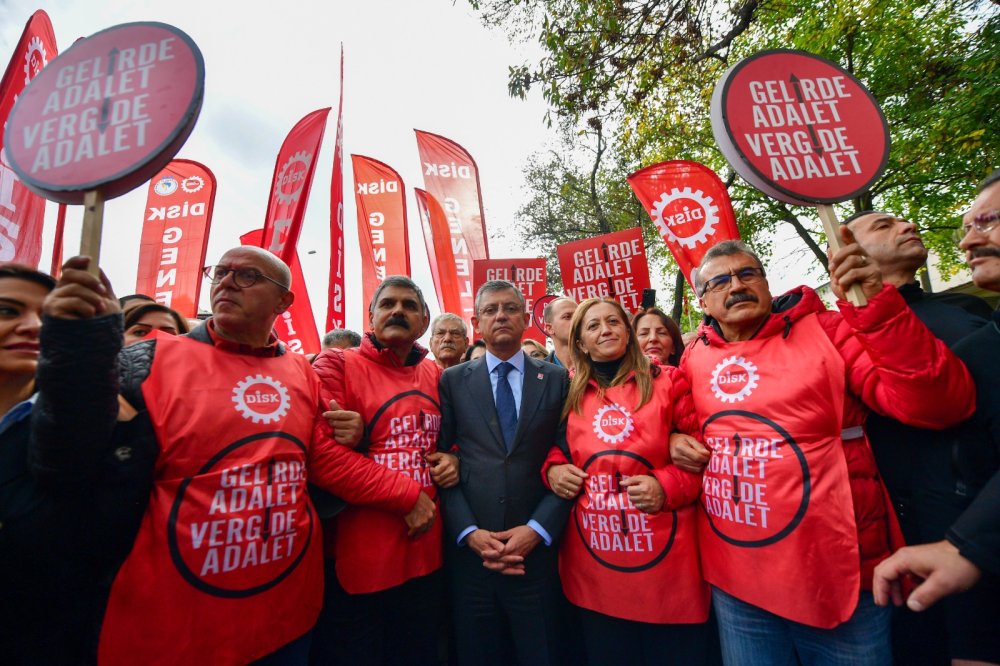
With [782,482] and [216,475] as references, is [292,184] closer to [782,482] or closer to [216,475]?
[216,475]

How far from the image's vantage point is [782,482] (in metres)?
1.80

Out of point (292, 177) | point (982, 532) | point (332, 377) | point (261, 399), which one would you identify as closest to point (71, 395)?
point (261, 399)

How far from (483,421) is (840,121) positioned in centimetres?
212

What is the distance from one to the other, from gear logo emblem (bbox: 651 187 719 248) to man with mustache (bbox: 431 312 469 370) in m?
2.68

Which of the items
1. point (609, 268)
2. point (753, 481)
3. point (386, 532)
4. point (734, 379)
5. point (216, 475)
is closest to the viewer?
point (216, 475)

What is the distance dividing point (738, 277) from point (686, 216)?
3.67 metres

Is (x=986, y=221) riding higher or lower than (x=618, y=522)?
higher

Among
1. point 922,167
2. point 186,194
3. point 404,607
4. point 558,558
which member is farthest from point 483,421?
point 922,167

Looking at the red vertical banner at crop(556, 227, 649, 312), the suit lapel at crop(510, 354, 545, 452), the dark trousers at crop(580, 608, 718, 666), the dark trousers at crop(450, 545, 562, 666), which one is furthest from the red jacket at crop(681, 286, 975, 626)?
the red vertical banner at crop(556, 227, 649, 312)

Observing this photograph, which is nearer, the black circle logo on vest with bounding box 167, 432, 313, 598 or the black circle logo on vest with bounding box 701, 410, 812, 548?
the black circle logo on vest with bounding box 167, 432, 313, 598

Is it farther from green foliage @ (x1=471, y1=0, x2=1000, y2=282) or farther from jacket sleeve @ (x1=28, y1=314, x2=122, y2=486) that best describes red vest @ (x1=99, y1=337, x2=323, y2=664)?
A: green foliage @ (x1=471, y1=0, x2=1000, y2=282)

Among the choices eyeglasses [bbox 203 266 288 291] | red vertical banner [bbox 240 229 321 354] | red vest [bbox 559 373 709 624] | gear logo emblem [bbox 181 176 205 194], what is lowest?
red vest [bbox 559 373 709 624]

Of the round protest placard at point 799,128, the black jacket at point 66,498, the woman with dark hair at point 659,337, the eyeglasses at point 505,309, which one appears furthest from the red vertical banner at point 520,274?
the black jacket at point 66,498

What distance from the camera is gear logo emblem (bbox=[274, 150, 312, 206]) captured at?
5.39 metres
